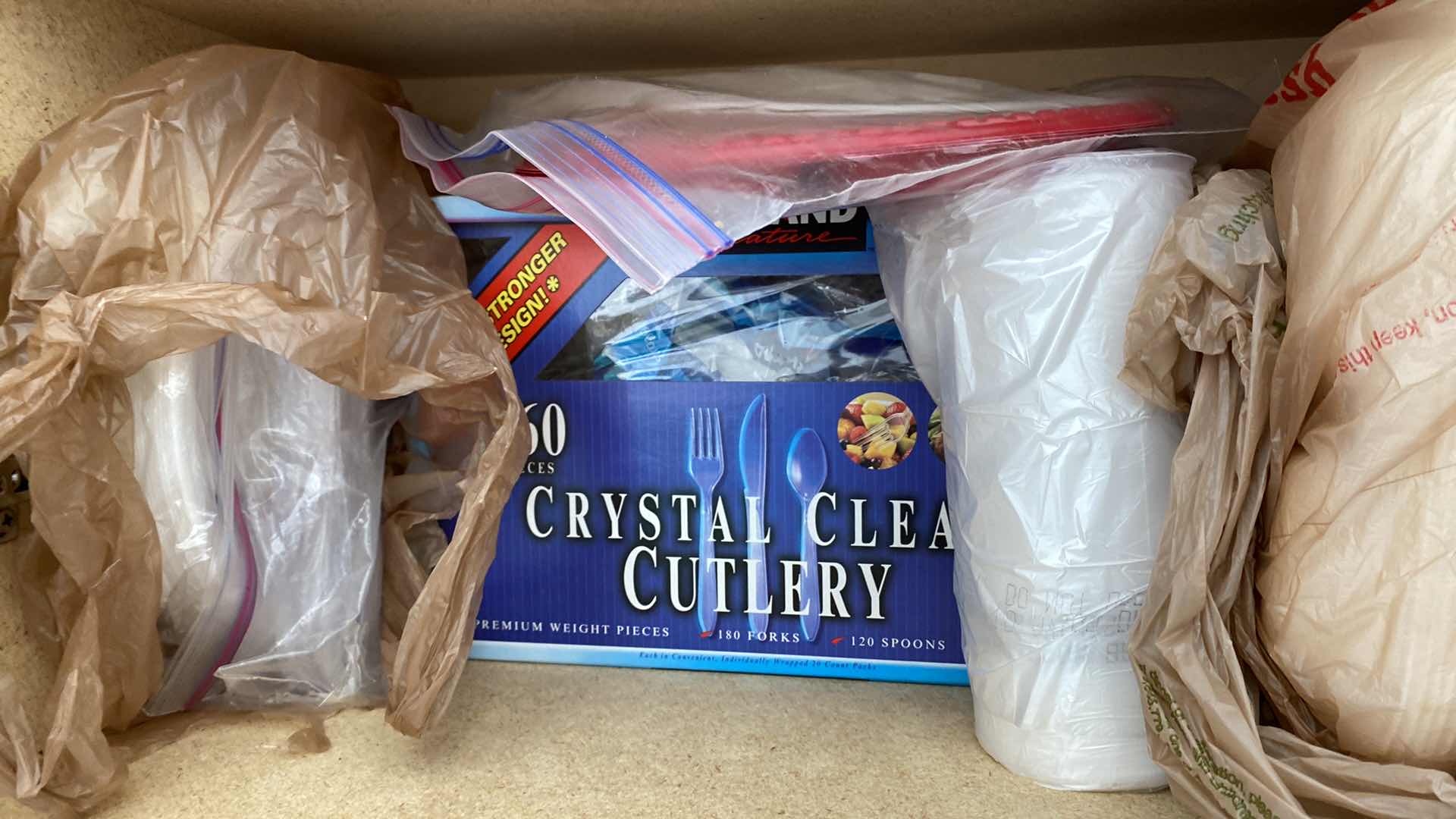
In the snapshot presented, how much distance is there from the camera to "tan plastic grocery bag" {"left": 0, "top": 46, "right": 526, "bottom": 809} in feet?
1.59

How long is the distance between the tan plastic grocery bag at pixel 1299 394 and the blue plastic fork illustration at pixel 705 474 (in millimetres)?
289

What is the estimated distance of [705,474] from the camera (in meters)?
0.66

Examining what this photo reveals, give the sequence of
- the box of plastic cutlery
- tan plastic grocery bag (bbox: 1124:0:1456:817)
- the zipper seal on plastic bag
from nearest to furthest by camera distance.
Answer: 1. tan plastic grocery bag (bbox: 1124:0:1456:817)
2. the zipper seal on plastic bag
3. the box of plastic cutlery

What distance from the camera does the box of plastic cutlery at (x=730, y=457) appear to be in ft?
2.10

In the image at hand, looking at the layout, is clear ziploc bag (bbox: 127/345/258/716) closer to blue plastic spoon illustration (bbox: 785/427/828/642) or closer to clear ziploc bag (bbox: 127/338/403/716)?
clear ziploc bag (bbox: 127/338/403/716)

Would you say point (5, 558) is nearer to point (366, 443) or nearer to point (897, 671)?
point (366, 443)

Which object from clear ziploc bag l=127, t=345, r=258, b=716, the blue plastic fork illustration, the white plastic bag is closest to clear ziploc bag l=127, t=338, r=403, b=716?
clear ziploc bag l=127, t=345, r=258, b=716

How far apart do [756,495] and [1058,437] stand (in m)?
0.23

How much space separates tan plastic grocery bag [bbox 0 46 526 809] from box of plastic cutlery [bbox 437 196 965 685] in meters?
0.09

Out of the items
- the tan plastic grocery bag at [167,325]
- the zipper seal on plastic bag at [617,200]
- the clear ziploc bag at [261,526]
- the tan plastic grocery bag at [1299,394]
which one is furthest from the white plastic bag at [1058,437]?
the clear ziploc bag at [261,526]

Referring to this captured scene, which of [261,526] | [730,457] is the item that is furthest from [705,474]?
[261,526]

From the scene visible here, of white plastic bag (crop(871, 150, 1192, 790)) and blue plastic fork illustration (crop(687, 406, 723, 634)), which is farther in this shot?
blue plastic fork illustration (crop(687, 406, 723, 634))

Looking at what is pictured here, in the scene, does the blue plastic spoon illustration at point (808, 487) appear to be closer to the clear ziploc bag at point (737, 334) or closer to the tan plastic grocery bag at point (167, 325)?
the clear ziploc bag at point (737, 334)

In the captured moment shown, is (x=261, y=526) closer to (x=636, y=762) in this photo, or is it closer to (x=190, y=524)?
(x=190, y=524)
